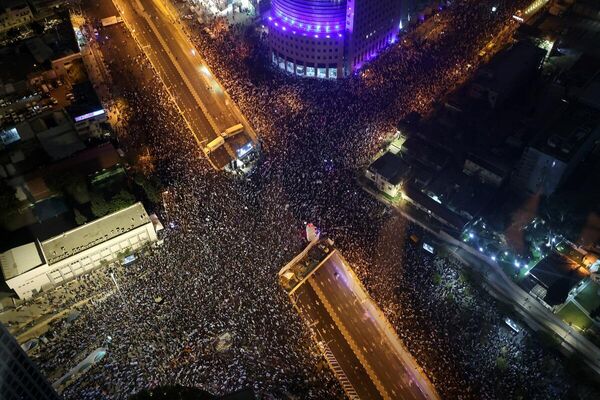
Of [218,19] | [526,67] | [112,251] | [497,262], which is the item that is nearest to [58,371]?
[112,251]

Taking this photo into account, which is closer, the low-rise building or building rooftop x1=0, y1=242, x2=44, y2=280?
building rooftop x1=0, y1=242, x2=44, y2=280

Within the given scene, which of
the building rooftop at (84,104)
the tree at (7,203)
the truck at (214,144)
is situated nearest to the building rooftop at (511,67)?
the truck at (214,144)

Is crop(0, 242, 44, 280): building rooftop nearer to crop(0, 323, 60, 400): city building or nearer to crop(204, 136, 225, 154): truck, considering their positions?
crop(0, 323, 60, 400): city building

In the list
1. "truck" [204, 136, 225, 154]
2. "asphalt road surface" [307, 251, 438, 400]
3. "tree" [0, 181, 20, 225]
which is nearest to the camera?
"asphalt road surface" [307, 251, 438, 400]

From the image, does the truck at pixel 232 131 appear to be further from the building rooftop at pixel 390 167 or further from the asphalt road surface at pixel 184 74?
the building rooftop at pixel 390 167

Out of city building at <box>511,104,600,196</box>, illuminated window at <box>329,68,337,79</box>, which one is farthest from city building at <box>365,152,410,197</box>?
illuminated window at <box>329,68,337,79</box>

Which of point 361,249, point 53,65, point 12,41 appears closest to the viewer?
point 361,249

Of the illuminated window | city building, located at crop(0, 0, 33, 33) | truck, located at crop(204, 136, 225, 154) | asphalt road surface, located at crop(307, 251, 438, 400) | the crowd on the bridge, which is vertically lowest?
asphalt road surface, located at crop(307, 251, 438, 400)

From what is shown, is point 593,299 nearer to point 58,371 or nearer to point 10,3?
point 58,371
